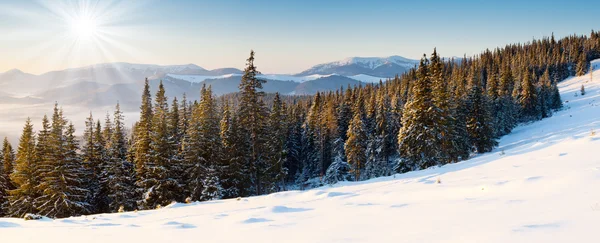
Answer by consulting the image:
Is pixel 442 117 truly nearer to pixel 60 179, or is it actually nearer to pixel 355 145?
pixel 355 145

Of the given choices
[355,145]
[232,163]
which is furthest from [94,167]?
[355,145]

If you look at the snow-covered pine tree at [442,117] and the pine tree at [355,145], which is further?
the pine tree at [355,145]

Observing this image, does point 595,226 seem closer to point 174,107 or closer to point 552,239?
point 552,239

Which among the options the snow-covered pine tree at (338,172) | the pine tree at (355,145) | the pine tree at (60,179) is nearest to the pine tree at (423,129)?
the pine tree at (355,145)

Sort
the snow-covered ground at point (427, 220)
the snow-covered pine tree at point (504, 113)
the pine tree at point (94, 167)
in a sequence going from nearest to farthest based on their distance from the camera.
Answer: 1. the snow-covered ground at point (427, 220)
2. the pine tree at point (94, 167)
3. the snow-covered pine tree at point (504, 113)

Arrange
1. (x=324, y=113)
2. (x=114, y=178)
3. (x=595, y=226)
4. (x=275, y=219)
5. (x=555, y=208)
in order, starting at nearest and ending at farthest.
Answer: (x=595, y=226), (x=555, y=208), (x=275, y=219), (x=114, y=178), (x=324, y=113)

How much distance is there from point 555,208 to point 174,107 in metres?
49.4

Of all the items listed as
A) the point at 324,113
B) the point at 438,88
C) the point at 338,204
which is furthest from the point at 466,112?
the point at 338,204

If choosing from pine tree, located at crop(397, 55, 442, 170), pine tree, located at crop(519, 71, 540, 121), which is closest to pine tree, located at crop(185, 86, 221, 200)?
pine tree, located at crop(397, 55, 442, 170)

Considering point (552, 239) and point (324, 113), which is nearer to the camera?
point (552, 239)

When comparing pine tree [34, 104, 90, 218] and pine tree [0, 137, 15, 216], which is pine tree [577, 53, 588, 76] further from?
pine tree [0, 137, 15, 216]

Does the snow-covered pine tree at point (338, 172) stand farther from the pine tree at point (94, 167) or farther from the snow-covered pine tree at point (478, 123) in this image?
the pine tree at point (94, 167)

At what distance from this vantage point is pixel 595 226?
416 centimetres

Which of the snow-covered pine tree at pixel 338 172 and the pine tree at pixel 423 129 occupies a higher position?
the pine tree at pixel 423 129
